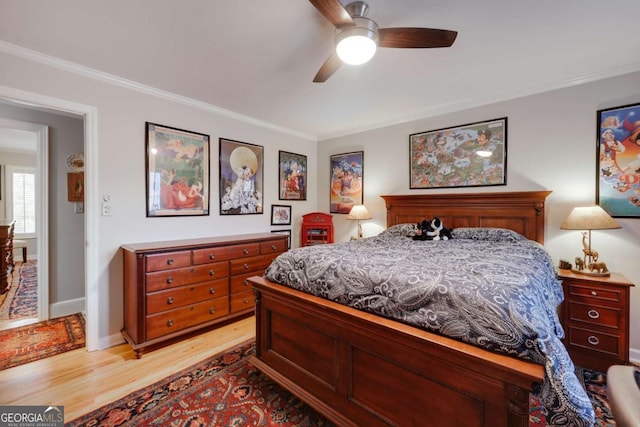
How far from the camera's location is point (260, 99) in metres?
3.23

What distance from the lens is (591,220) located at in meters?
2.36

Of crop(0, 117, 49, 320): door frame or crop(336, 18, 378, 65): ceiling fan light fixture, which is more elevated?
crop(336, 18, 378, 65): ceiling fan light fixture

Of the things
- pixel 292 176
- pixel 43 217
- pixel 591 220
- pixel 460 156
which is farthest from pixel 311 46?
pixel 43 217

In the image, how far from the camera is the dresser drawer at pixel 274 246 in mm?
3484

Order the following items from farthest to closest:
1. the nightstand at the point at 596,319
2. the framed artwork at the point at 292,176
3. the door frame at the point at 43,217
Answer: the framed artwork at the point at 292,176 → the door frame at the point at 43,217 → the nightstand at the point at 596,319

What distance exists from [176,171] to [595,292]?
4193mm

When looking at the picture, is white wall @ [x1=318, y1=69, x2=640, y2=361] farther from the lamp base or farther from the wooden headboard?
the lamp base

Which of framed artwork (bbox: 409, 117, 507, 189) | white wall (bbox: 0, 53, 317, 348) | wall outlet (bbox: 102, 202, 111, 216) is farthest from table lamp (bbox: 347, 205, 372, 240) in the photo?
wall outlet (bbox: 102, 202, 111, 216)

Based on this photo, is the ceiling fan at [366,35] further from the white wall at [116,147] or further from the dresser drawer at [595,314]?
the dresser drawer at [595,314]

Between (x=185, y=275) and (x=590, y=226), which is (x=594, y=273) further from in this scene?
(x=185, y=275)

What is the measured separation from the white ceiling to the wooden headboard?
1157 millimetres

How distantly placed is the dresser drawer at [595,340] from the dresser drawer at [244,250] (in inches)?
126

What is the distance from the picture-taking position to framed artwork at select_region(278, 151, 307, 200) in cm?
441

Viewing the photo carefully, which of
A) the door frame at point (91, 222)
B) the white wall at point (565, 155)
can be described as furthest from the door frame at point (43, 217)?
the white wall at point (565, 155)
